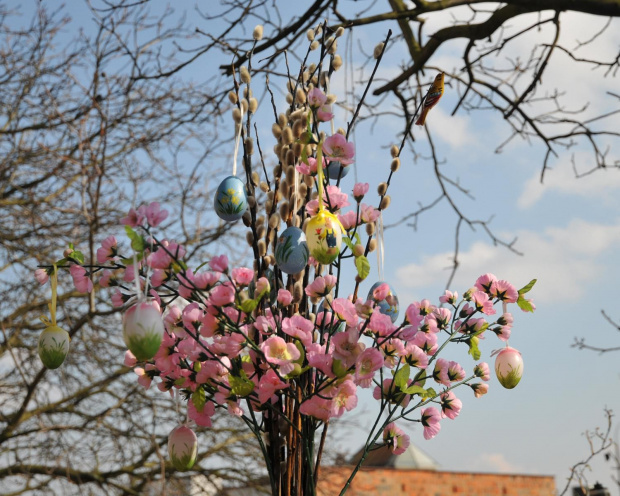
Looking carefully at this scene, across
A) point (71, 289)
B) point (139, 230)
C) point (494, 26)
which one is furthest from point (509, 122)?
point (71, 289)

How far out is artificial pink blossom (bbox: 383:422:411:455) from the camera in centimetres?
108

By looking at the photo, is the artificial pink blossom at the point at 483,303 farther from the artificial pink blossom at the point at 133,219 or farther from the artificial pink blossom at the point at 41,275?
the artificial pink blossom at the point at 41,275

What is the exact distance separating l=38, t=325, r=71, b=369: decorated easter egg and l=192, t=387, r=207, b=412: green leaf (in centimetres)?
26

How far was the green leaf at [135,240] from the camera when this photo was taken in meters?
0.81

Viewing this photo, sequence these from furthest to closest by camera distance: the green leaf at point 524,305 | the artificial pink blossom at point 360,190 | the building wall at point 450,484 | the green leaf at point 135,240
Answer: the building wall at point 450,484 < the green leaf at point 524,305 < the artificial pink blossom at point 360,190 < the green leaf at point 135,240

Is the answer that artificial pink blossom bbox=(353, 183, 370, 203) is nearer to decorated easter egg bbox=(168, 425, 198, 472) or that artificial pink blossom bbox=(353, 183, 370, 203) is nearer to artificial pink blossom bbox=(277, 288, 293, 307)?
artificial pink blossom bbox=(277, 288, 293, 307)

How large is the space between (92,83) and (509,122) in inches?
83.8

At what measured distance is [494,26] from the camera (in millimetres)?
2346

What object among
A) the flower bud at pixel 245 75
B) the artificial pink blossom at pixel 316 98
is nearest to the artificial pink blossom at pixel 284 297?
the artificial pink blossom at pixel 316 98

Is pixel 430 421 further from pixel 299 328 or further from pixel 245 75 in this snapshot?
pixel 245 75

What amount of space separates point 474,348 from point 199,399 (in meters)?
0.47

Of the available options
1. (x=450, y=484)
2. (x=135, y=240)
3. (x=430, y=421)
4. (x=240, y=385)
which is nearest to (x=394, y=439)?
(x=430, y=421)

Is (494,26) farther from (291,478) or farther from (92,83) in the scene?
(92,83)

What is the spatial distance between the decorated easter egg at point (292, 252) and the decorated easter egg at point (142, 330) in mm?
207
